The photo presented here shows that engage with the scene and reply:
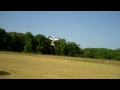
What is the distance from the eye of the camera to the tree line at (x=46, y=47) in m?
38.9

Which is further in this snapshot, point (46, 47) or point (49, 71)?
point (46, 47)

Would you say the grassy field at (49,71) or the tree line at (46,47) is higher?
the tree line at (46,47)

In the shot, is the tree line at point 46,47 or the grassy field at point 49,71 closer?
the grassy field at point 49,71

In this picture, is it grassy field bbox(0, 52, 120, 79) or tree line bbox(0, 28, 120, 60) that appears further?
tree line bbox(0, 28, 120, 60)

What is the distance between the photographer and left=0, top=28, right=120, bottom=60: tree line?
38.9 metres

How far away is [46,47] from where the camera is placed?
41281 millimetres

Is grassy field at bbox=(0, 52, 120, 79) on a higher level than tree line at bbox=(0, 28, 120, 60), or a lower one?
lower

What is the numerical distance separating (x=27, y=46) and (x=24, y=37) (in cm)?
405

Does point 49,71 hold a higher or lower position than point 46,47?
lower
